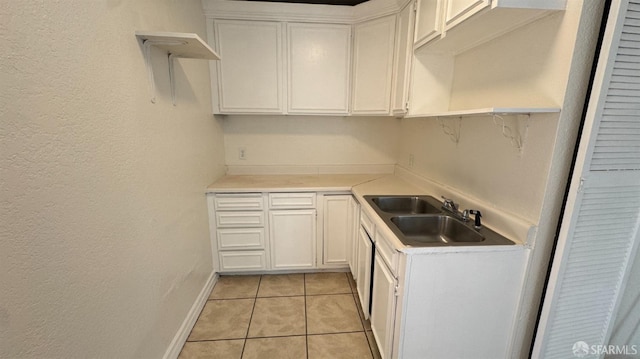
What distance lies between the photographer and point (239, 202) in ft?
7.52

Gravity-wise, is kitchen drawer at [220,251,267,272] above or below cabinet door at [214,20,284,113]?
below

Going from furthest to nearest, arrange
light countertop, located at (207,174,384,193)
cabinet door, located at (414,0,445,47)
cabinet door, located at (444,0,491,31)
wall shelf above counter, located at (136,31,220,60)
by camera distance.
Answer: light countertop, located at (207,174,384,193) < cabinet door, located at (414,0,445,47) < wall shelf above counter, located at (136,31,220,60) < cabinet door, located at (444,0,491,31)

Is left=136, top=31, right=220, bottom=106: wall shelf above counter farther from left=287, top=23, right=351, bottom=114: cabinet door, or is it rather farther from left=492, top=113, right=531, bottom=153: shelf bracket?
left=492, top=113, right=531, bottom=153: shelf bracket

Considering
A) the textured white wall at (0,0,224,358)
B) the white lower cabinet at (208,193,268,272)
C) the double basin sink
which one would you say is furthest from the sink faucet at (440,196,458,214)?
the textured white wall at (0,0,224,358)

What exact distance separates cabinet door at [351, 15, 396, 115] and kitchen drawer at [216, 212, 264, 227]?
1.36 metres

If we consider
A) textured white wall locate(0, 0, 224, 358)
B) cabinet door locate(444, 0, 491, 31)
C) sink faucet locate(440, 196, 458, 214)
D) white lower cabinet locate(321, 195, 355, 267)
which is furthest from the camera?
white lower cabinet locate(321, 195, 355, 267)

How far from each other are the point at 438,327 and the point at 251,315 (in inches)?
53.0

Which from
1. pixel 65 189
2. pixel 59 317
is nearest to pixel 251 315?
pixel 59 317

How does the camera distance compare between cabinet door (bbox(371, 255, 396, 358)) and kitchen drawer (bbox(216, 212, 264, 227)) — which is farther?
kitchen drawer (bbox(216, 212, 264, 227))

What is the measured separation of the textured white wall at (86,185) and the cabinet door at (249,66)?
0.66 meters

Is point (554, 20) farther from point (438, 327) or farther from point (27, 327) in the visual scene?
point (27, 327)

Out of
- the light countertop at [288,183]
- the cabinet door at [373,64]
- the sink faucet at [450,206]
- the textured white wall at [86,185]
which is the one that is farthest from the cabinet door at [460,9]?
the textured white wall at [86,185]

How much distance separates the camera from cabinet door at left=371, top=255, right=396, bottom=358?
53.0 inches

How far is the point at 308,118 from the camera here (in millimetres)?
2748
